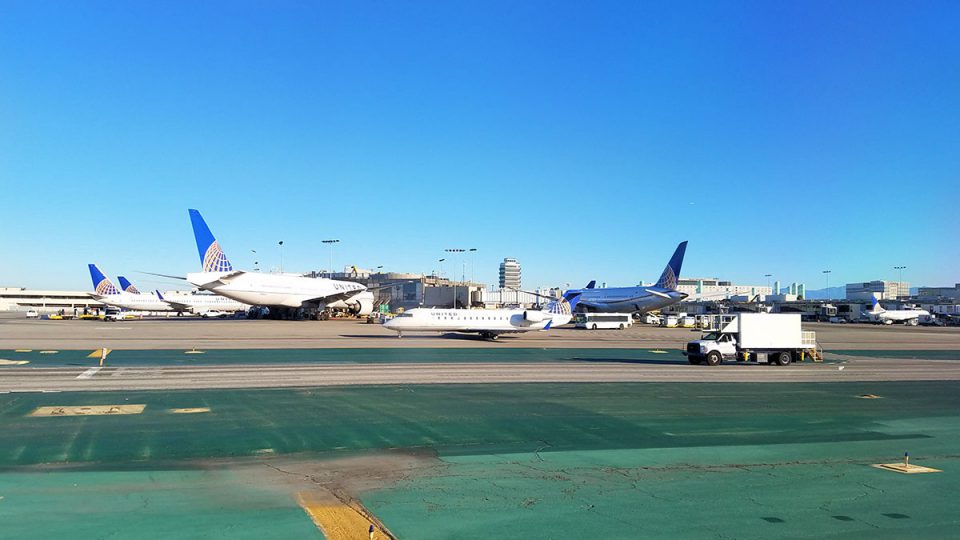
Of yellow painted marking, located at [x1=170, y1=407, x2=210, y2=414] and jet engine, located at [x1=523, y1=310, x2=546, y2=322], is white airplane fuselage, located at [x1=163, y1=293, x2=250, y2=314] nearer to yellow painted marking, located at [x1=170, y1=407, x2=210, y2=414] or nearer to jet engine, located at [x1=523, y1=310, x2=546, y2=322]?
jet engine, located at [x1=523, y1=310, x2=546, y2=322]

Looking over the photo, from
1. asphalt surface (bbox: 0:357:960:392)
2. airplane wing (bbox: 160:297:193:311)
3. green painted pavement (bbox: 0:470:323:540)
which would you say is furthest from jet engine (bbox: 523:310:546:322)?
airplane wing (bbox: 160:297:193:311)

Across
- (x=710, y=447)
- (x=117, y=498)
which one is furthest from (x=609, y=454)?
(x=117, y=498)

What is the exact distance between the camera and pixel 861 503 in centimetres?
1223

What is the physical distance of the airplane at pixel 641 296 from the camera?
98.0 metres

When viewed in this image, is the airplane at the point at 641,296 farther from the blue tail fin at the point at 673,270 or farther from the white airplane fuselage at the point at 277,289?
the white airplane fuselage at the point at 277,289

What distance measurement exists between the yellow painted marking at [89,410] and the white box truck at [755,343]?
31.8 meters

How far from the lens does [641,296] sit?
336 ft

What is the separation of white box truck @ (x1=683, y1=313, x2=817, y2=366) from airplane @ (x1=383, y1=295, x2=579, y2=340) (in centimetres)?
2250

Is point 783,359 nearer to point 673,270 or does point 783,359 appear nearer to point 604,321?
point 604,321

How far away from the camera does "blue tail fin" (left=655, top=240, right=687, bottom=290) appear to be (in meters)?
97.7

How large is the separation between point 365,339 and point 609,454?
4442 cm

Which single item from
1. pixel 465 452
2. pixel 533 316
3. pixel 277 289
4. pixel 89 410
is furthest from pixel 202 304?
pixel 465 452

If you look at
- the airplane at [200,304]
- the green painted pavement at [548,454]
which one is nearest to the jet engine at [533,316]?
the green painted pavement at [548,454]

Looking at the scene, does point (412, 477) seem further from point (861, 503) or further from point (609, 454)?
point (861, 503)
